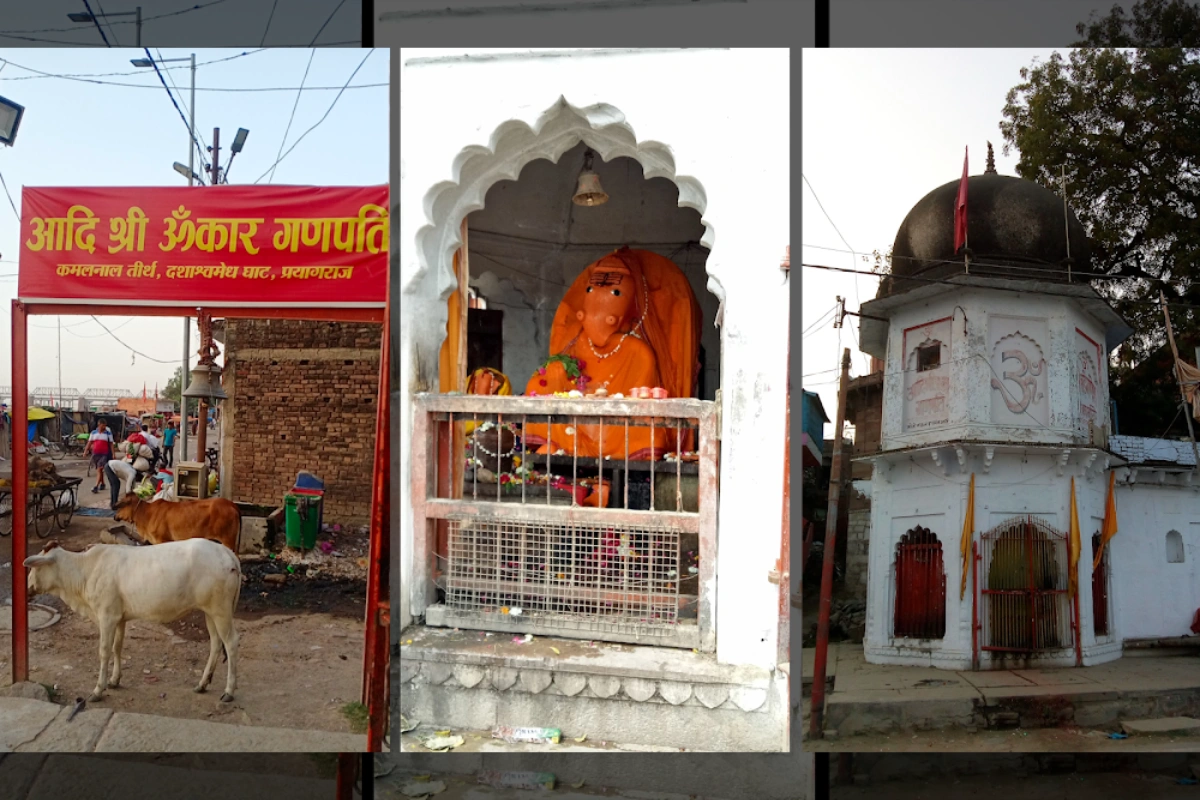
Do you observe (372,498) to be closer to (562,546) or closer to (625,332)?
(562,546)

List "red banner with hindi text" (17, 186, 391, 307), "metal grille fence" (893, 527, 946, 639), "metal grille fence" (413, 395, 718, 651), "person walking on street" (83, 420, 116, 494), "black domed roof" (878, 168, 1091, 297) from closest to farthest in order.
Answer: "metal grille fence" (413, 395, 718, 651), "red banner with hindi text" (17, 186, 391, 307), "metal grille fence" (893, 527, 946, 639), "black domed roof" (878, 168, 1091, 297), "person walking on street" (83, 420, 116, 494)

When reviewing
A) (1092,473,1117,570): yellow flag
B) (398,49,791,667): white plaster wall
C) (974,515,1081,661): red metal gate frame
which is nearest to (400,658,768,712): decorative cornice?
(398,49,791,667): white plaster wall

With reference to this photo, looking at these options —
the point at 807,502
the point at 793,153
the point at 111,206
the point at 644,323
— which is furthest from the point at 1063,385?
the point at 111,206

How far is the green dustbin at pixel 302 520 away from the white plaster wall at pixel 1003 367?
6.67 metres

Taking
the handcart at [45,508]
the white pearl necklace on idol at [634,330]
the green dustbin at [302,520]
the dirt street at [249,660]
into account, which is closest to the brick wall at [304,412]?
the green dustbin at [302,520]

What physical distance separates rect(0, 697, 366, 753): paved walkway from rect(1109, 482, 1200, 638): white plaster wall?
8357 millimetres

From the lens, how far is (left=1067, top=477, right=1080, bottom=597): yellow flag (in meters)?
8.95

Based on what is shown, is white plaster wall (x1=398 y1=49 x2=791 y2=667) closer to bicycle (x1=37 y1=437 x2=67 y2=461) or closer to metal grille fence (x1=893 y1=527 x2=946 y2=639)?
metal grille fence (x1=893 y1=527 x2=946 y2=639)

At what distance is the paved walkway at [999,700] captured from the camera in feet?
A: 26.6

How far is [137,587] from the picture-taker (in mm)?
5680

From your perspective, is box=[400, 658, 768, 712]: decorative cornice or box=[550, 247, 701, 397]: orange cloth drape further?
box=[550, 247, 701, 397]: orange cloth drape

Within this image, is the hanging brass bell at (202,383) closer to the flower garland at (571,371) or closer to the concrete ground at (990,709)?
the flower garland at (571,371)

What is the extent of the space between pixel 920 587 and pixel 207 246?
24.9 feet

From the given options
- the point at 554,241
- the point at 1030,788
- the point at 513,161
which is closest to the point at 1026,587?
the point at 1030,788
